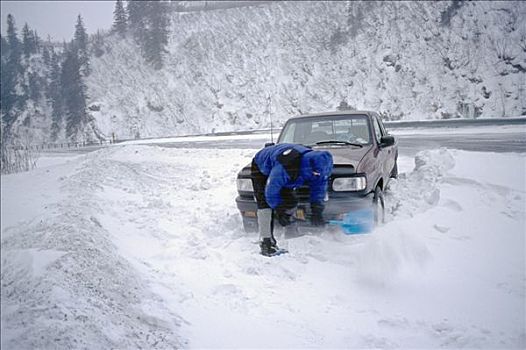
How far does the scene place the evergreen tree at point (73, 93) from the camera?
169cm

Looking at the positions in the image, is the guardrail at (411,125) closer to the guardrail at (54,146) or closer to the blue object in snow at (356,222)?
the guardrail at (54,146)

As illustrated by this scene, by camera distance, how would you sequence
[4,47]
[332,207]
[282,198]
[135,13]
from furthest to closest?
[332,207]
[282,198]
[135,13]
[4,47]

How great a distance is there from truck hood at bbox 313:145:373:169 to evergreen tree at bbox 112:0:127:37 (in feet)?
6.36

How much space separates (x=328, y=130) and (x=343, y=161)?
0.72 meters

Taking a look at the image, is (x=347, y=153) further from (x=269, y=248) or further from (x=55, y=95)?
(x=55, y=95)

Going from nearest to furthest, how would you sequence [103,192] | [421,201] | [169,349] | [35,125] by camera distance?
[35,125]
[169,349]
[103,192]
[421,201]

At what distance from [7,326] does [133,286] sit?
869 millimetres

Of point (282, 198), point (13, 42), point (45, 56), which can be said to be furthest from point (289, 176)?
point (13, 42)

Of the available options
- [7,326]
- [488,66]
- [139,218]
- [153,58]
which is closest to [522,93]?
[488,66]

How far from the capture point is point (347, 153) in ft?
10.7

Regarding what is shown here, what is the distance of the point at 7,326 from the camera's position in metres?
1.07

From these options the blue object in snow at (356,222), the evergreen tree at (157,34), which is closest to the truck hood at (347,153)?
the blue object in snow at (356,222)

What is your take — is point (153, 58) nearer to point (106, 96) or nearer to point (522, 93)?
point (106, 96)

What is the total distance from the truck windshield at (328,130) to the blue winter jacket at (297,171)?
3.71 ft
